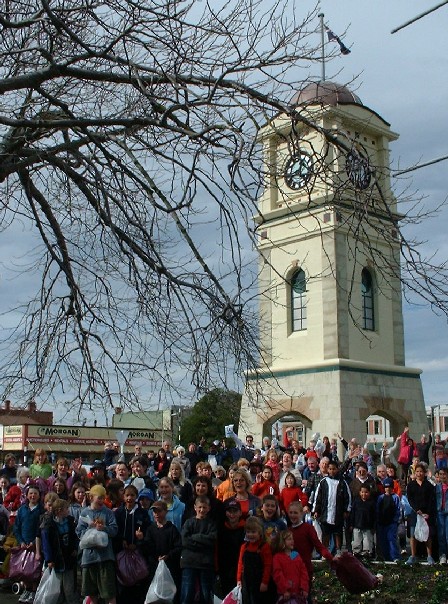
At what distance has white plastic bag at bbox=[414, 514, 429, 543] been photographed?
13.5 meters

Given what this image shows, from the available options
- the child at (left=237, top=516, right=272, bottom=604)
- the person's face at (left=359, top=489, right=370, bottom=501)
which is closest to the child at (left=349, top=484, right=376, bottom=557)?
the person's face at (left=359, top=489, right=370, bottom=501)

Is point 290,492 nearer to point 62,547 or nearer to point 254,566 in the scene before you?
point 62,547

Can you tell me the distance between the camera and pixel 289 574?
28.2 feet

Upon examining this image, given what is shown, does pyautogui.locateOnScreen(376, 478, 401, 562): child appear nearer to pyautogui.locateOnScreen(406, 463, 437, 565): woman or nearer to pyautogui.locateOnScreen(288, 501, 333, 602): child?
pyautogui.locateOnScreen(406, 463, 437, 565): woman

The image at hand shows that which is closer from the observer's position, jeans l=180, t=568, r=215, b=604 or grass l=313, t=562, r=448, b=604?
jeans l=180, t=568, r=215, b=604

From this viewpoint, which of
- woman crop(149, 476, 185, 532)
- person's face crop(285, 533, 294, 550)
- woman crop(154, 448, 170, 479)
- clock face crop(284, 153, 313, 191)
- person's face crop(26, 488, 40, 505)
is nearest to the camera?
clock face crop(284, 153, 313, 191)

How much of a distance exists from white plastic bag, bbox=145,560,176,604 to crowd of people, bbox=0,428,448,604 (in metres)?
0.10

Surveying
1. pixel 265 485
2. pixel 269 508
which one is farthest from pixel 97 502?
A: pixel 265 485

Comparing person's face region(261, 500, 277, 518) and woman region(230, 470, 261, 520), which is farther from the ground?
woman region(230, 470, 261, 520)

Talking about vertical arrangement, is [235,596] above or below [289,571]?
below

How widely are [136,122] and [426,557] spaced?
32.0 ft

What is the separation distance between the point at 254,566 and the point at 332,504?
232 inches

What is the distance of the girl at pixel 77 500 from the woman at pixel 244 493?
7.93ft

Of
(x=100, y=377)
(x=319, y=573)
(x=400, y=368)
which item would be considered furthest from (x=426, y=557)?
(x=400, y=368)
